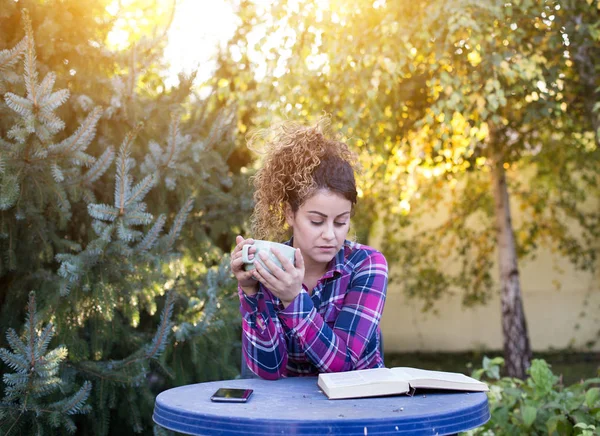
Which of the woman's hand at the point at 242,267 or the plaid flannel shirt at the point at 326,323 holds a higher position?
the woman's hand at the point at 242,267

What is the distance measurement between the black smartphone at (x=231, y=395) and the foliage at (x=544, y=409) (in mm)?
1735

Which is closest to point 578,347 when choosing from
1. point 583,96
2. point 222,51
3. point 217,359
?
point 583,96

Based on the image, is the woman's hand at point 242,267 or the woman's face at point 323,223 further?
the woman's face at point 323,223

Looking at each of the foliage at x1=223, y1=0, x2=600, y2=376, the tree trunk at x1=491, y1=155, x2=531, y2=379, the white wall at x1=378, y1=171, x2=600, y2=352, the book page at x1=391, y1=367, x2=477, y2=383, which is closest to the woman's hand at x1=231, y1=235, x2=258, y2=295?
the book page at x1=391, y1=367, x2=477, y2=383

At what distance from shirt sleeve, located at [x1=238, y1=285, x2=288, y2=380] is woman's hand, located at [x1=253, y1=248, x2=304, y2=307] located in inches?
8.2

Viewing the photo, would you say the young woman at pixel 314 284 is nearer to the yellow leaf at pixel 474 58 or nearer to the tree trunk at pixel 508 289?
the yellow leaf at pixel 474 58

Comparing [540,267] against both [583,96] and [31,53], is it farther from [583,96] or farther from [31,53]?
[31,53]

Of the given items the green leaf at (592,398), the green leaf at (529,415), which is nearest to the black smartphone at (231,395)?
the green leaf at (529,415)

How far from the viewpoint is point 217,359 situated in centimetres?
340

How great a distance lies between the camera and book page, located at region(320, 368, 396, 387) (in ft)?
5.61

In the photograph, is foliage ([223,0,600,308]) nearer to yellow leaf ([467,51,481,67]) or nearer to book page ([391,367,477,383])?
yellow leaf ([467,51,481,67])

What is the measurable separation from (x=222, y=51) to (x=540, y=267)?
648cm

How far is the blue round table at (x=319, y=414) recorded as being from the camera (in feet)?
4.71

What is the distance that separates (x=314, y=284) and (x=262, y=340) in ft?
0.99
